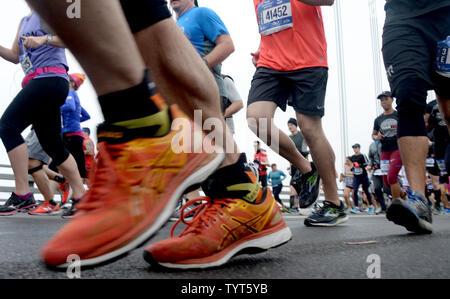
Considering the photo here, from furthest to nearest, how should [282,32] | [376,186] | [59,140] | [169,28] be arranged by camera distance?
[376,186]
[59,140]
[282,32]
[169,28]

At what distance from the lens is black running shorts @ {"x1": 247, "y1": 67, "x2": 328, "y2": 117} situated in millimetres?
2299

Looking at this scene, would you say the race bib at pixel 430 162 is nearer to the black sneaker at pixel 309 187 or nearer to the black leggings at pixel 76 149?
the black sneaker at pixel 309 187

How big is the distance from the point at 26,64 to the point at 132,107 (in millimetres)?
2626

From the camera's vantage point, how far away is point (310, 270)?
2.51ft

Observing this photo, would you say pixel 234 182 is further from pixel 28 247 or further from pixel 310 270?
pixel 28 247

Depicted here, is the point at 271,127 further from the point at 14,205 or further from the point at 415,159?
the point at 14,205

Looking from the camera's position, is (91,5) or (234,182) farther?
(234,182)

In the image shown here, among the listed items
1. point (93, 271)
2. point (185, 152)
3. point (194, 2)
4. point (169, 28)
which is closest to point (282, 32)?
point (194, 2)

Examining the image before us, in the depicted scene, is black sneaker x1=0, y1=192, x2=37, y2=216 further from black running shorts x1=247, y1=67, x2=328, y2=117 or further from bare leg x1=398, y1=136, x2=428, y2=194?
bare leg x1=398, y1=136, x2=428, y2=194

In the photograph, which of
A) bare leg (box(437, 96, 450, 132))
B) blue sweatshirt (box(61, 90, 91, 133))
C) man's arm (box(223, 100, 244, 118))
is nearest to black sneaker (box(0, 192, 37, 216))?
blue sweatshirt (box(61, 90, 91, 133))

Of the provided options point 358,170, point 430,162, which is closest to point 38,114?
point 430,162

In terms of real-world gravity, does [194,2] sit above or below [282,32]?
above

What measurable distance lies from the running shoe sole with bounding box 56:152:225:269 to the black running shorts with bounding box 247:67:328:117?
61.2 inches
